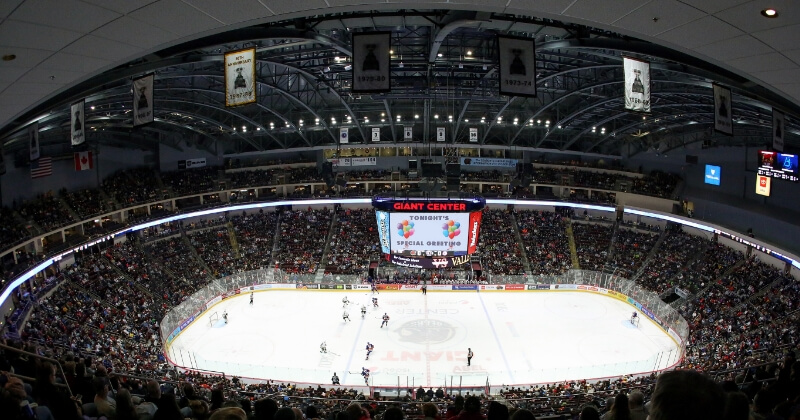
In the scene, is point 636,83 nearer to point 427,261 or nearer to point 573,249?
point 427,261

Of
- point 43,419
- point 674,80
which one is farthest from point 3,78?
point 674,80

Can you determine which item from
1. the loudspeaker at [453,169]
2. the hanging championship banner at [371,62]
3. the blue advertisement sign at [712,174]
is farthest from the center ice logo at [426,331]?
the blue advertisement sign at [712,174]

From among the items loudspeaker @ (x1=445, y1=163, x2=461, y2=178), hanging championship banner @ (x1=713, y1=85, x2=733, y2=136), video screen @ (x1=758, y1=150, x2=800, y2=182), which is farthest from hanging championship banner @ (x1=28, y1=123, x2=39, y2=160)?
video screen @ (x1=758, y1=150, x2=800, y2=182)

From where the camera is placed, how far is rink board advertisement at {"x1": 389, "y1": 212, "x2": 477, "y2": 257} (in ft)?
81.9

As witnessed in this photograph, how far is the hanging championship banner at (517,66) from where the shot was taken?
519 inches

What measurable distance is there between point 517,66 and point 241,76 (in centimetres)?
857

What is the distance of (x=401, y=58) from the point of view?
29.1 metres

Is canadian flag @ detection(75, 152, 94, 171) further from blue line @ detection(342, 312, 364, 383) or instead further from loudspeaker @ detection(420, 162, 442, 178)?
loudspeaker @ detection(420, 162, 442, 178)

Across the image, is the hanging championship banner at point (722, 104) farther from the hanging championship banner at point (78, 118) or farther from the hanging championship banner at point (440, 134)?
the hanging championship banner at point (440, 134)

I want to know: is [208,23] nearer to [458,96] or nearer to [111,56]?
[111,56]

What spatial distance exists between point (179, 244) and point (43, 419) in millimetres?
42898

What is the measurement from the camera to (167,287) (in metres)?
36.9

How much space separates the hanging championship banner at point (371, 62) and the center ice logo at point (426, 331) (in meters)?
20.4

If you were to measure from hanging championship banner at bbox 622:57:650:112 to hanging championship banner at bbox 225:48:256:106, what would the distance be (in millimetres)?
11751
